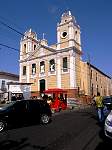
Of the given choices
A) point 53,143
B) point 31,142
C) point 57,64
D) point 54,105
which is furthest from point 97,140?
point 57,64

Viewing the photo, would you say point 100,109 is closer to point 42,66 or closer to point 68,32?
point 68,32

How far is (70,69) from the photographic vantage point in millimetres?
43938

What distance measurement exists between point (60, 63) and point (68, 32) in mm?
5851

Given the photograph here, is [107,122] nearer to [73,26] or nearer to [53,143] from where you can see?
[53,143]

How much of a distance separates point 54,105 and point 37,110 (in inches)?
547

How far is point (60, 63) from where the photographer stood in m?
46.2

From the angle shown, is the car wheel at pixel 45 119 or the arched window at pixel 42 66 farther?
the arched window at pixel 42 66

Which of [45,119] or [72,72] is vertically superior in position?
[72,72]

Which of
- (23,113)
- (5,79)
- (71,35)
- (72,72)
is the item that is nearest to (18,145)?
(23,113)

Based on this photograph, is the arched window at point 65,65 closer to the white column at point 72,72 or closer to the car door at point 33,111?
the white column at point 72,72

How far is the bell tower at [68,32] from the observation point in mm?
44719

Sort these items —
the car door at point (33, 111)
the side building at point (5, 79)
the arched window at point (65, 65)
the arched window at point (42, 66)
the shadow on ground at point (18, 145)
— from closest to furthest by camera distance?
the shadow on ground at point (18, 145) → the car door at point (33, 111) → the arched window at point (65, 65) → the arched window at point (42, 66) → the side building at point (5, 79)

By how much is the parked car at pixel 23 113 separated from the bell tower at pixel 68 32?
2982 cm

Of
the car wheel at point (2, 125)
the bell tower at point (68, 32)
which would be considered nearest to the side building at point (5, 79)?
the bell tower at point (68, 32)
